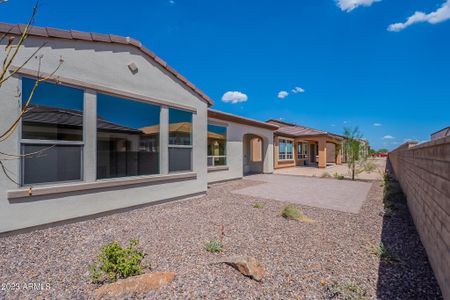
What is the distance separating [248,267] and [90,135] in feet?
16.5

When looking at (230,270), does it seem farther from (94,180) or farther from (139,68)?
(139,68)

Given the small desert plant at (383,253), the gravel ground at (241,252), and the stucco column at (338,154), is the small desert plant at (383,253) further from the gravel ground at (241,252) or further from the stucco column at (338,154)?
the stucco column at (338,154)

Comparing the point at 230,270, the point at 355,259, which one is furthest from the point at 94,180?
the point at 355,259

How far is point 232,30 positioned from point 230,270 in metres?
14.0

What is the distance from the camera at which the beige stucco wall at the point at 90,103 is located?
14.1ft

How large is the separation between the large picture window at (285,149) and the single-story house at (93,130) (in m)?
12.4

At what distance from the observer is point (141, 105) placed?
22.0 feet

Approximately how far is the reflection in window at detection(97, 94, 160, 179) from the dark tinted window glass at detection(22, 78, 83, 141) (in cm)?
52

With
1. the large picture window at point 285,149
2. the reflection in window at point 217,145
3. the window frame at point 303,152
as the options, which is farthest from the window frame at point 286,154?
the reflection in window at point 217,145

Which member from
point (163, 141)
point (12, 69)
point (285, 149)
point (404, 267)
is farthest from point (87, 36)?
point (285, 149)

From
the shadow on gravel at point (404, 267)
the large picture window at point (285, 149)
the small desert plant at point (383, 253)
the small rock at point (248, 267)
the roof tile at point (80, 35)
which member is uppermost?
the roof tile at point (80, 35)

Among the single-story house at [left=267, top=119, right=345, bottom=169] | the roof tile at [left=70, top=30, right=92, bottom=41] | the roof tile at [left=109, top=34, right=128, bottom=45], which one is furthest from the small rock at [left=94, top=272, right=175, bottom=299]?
the single-story house at [left=267, top=119, right=345, bottom=169]

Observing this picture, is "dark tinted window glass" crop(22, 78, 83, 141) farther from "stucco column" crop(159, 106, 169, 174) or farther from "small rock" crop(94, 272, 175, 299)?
"small rock" crop(94, 272, 175, 299)

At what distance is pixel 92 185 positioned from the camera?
17.6 feet
